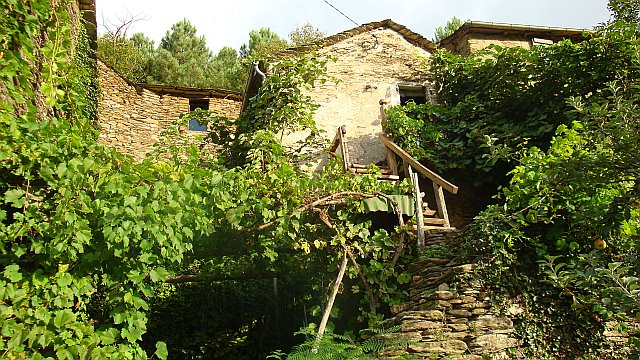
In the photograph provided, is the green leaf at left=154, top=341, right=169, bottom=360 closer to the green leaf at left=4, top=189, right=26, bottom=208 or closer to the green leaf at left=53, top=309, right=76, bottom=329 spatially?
the green leaf at left=53, top=309, right=76, bottom=329

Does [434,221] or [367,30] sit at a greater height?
[367,30]

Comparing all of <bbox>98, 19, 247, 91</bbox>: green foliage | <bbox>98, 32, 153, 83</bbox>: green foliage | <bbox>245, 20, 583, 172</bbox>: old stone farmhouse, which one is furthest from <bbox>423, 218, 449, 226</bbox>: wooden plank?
<bbox>98, 32, 153, 83</bbox>: green foliage

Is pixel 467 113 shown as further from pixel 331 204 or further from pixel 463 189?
pixel 331 204

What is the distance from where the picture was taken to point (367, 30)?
440 inches

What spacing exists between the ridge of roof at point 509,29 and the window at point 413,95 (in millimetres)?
1958

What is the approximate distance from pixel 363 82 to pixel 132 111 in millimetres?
7089

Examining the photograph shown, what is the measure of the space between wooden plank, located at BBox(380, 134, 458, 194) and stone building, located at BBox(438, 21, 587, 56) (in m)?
4.02

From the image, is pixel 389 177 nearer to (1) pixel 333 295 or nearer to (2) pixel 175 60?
(1) pixel 333 295

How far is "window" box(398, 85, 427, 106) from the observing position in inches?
434

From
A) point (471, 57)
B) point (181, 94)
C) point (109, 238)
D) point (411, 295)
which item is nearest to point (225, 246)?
point (411, 295)

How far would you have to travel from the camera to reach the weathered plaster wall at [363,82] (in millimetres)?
10023

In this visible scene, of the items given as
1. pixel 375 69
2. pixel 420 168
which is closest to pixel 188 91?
pixel 375 69

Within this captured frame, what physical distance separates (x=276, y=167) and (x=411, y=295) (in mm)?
2304

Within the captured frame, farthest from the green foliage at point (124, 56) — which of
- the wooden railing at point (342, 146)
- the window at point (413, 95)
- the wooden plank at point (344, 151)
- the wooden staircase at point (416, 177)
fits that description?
the wooden staircase at point (416, 177)
